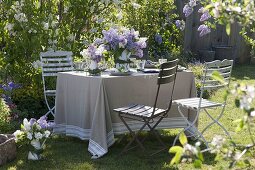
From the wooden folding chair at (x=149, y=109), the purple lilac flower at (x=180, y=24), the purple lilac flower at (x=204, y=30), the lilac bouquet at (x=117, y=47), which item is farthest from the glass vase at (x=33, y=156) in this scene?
the purple lilac flower at (x=180, y=24)

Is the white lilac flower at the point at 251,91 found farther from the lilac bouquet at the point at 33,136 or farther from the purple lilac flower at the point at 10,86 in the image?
the purple lilac flower at the point at 10,86

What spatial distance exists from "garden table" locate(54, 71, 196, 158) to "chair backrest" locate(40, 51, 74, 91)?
738 millimetres

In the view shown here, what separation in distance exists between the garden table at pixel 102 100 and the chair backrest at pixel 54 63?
738 mm

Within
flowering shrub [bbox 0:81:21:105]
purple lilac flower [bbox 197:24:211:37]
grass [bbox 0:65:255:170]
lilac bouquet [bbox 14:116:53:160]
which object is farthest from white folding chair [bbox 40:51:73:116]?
purple lilac flower [bbox 197:24:211:37]

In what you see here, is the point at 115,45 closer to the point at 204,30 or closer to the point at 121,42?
Result: the point at 121,42

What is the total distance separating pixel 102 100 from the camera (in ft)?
15.3

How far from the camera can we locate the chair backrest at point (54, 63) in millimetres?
5855

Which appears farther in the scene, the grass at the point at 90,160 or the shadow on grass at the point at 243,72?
the shadow on grass at the point at 243,72

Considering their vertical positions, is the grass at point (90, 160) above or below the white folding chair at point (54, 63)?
below

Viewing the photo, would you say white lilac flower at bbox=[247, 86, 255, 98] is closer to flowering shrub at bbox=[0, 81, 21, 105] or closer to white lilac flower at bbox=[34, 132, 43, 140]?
white lilac flower at bbox=[34, 132, 43, 140]

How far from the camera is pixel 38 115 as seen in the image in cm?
623

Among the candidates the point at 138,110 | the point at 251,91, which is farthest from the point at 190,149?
the point at 138,110

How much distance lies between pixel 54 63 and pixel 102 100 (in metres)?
1.50

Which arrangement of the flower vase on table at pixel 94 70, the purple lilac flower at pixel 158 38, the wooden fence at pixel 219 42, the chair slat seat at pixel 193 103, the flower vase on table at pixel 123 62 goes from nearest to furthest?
the chair slat seat at pixel 193 103
the flower vase on table at pixel 94 70
the flower vase on table at pixel 123 62
the purple lilac flower at pixel 158 38
the wooden fence at pixel 219 42
